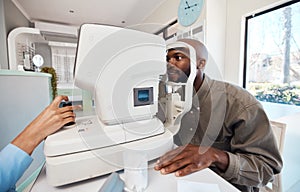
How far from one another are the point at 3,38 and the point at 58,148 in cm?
298

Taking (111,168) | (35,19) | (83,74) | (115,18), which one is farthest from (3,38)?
(111,168)

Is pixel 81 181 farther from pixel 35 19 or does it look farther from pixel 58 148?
pixel 35 19

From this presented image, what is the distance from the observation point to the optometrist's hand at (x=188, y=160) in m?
0.52

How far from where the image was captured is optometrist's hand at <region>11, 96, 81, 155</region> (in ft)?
1.56

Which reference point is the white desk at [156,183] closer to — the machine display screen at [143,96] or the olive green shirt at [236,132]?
the olive green shirt at [236,132]

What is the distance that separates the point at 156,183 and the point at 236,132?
1.42 feet

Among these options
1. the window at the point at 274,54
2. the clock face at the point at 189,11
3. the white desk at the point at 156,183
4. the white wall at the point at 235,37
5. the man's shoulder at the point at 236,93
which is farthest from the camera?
the clock face at the point at 189,11

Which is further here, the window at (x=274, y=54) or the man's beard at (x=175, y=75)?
the window at (x=274, y=54)

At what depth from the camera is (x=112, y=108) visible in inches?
21.2

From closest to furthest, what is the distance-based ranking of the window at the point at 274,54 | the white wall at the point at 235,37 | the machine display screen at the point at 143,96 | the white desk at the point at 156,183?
1. the white desk at the point at 156,183
2. the machine display screen at the point at 143,96
3. the window at the point at 274,54
4. the white wall at the point at 235,37

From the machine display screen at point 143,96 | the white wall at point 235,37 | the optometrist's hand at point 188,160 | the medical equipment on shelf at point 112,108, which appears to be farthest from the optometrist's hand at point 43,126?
the white wall at point 235,37

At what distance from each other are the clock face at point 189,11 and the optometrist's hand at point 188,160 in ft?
5.43

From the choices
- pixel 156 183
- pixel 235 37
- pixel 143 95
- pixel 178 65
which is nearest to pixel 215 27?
pixel 235 37

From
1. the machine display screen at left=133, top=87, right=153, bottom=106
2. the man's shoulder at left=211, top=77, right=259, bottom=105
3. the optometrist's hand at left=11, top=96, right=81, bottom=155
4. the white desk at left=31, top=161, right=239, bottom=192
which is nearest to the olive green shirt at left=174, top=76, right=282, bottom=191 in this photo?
the man's shoulder at left=211, top=77, right=259, bottom=105
